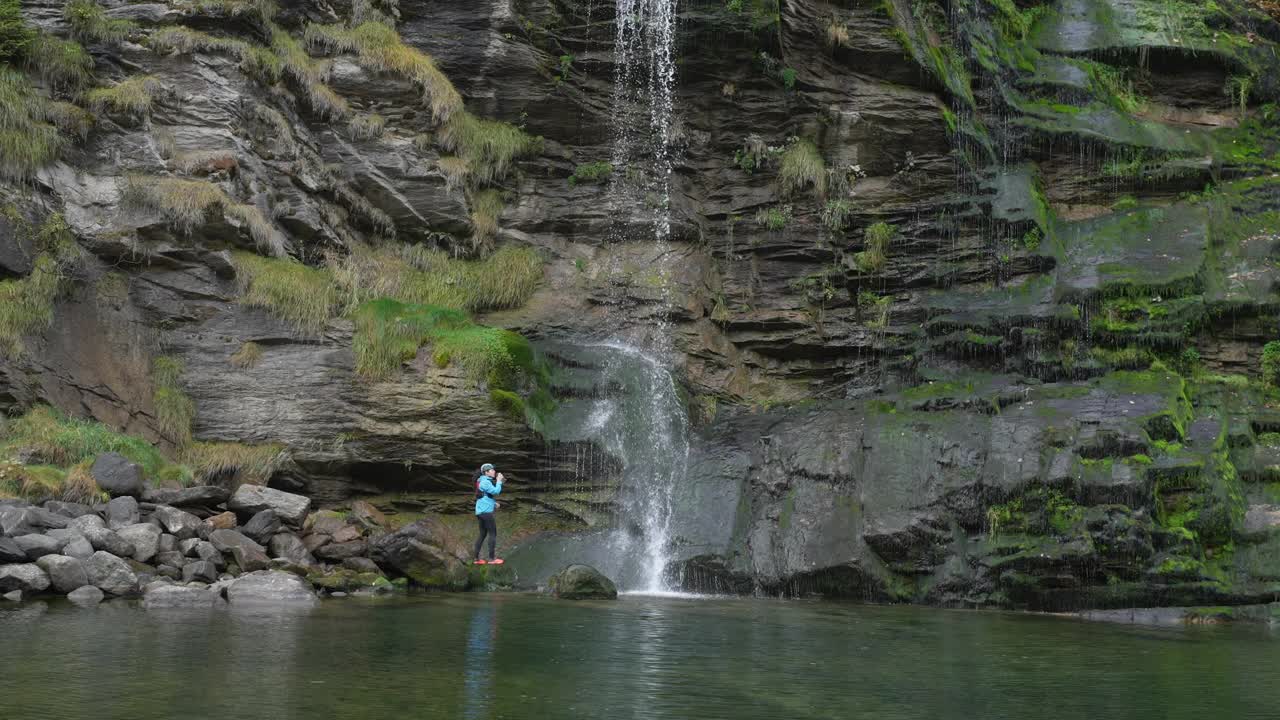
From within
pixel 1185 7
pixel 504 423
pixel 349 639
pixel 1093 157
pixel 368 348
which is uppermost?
pixel 1185 7

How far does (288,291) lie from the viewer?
712 inches

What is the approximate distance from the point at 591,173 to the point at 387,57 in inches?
194

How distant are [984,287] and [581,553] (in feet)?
31.9

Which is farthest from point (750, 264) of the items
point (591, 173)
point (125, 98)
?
point (125, 98)

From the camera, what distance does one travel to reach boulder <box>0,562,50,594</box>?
36.9 feet

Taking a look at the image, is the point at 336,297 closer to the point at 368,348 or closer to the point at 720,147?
the point at 368,348

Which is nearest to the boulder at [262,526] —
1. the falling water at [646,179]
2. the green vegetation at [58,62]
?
the falling water at [646,179]

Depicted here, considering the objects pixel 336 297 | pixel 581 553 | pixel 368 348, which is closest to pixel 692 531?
pixel 581 553

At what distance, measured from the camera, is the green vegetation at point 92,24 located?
19016mm

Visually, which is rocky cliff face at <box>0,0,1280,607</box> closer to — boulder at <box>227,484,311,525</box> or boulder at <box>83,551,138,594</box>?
boulder at <box>227,484,311,525</box>

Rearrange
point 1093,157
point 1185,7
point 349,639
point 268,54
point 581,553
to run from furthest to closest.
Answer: point 1185,7 < point 1093,157 < point 268,54 < point 581,553 < point 349,639

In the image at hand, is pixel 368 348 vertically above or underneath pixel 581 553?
above

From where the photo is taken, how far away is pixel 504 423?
17.2 metres

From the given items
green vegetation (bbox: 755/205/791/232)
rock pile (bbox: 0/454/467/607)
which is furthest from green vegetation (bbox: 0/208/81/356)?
green vegetation (bbox: 755/205/791/232)
